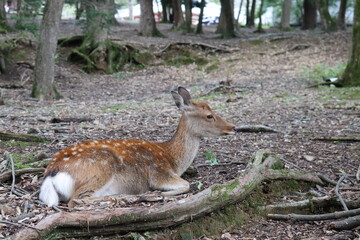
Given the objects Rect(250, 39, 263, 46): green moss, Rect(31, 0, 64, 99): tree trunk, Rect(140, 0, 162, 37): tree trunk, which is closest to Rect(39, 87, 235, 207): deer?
Rect(31, 0, 64, 99): tree trunk

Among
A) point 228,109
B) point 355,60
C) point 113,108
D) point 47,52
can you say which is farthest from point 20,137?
point 355,60

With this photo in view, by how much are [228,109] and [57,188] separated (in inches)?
276

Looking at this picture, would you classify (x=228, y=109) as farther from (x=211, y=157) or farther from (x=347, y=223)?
(x=347, y=223)

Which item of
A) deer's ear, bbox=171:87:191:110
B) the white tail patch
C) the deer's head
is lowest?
the white tail patch

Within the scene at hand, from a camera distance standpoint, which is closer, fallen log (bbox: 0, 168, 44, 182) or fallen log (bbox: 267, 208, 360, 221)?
fallen log (bbox: 267, 208, 360, 221)

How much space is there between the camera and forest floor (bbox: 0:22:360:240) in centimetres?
536

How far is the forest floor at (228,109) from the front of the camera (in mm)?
5355

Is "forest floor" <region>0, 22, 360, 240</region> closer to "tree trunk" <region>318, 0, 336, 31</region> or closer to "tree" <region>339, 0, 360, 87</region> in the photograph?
"tree" <region>339, 0, 360, 87</region>

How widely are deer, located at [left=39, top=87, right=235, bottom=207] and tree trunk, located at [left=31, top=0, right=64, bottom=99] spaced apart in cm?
856

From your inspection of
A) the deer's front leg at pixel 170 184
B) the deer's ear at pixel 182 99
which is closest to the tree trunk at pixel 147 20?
the deer's ear at pixel 182 99

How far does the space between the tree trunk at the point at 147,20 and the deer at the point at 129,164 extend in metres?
20.6

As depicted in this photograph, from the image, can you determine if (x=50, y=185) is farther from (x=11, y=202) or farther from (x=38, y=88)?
(x=38, y=88)

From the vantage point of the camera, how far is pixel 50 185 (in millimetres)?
4301

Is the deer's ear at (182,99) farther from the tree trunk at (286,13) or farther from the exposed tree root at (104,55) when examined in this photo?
the tree trunk at (286,13)
